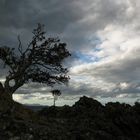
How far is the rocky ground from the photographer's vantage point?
76.3 feet

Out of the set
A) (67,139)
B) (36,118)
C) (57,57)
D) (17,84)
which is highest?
(57,57)

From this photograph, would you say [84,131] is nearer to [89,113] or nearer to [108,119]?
[108,119]

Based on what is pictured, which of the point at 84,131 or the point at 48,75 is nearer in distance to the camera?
the point at 84,131

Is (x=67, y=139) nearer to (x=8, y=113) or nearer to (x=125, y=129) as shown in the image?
(x=8, y=113)

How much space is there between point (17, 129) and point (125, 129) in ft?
40.2

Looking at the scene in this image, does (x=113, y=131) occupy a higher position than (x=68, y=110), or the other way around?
(x=68, y=110)

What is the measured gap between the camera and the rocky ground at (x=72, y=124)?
2325 centimetres

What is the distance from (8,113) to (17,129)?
251 centimetres

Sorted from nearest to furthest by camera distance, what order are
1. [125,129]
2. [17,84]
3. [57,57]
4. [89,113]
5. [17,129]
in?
[17,129], [125,129], [89,113], [17,84], [57,57]

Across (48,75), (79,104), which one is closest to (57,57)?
(48,75)

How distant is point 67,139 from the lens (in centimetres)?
2397

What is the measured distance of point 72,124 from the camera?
28.7 m

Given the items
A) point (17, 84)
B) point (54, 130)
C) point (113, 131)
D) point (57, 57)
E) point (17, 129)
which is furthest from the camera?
point (57, 57)

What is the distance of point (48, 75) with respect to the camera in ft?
147
